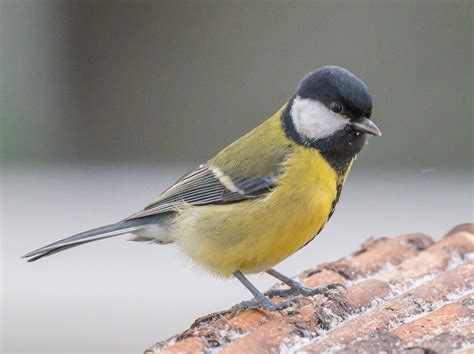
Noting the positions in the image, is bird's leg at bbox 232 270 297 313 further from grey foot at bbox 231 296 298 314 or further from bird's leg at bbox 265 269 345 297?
bird's leg at bbox 265 269 345 297

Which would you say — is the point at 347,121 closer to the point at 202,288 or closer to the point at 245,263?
the point at 245,263

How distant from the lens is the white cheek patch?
3.19 m

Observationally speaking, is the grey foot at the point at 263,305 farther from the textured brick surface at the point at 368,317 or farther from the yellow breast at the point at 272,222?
the yellow breast at the point at 272,222

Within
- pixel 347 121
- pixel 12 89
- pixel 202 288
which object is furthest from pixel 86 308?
pixel 347 121

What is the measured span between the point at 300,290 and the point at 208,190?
0.60 meters

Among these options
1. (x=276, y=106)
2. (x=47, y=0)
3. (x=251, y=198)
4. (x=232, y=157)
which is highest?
(x=47, y=0)

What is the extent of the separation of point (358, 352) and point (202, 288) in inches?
196

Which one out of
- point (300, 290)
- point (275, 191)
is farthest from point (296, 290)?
point (275, 191)

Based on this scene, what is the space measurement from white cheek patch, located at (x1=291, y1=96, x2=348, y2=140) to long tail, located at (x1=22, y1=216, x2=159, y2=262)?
721 millimetres

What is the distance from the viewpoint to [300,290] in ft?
10.1

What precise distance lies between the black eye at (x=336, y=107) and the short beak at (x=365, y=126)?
2.7 inches

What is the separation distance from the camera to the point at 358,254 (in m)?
3.52

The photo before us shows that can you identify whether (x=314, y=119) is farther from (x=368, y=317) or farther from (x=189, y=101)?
(x=189, y=101)

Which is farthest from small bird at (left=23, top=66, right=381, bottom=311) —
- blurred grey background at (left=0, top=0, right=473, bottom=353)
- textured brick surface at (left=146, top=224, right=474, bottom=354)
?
blurred grey background at (left=0, top=0, right=473, bottom=353)
